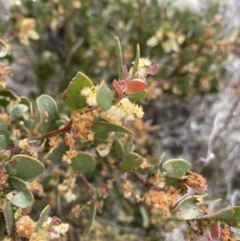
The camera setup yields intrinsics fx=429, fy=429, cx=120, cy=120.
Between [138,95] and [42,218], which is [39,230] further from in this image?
[138,95]

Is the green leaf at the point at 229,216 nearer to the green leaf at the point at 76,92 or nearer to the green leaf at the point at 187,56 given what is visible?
the green leaf at the point at 76,92

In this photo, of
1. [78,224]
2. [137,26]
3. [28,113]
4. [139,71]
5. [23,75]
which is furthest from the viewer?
[23,75]

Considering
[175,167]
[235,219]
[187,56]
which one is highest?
[187,56]

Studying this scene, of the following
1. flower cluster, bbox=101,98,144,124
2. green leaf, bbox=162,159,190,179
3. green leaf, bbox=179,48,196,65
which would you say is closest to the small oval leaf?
flower cluster, bbox=101,98,144,124

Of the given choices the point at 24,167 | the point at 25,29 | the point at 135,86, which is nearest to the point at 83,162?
the point at 24,167

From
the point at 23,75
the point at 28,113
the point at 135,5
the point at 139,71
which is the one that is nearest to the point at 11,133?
the point at 28,113

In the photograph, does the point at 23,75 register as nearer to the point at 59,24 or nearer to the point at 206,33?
the point at 59,24

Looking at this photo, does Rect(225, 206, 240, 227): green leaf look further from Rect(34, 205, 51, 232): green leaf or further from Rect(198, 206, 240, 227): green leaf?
Rect(34, 205, 51, 232): green leaf
